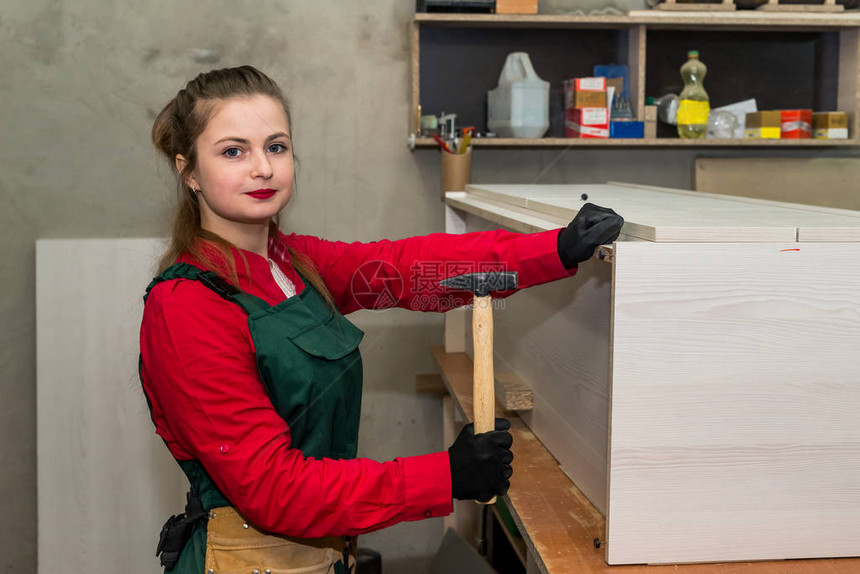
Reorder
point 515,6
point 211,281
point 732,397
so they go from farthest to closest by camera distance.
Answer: point 515,6, point 211,281, point 732,397

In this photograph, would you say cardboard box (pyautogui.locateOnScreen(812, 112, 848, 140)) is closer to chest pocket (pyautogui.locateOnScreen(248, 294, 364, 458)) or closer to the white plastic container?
the white plastic container

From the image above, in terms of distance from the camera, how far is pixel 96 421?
238cm

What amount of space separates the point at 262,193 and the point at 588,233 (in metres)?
0.48

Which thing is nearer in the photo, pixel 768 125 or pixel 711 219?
pixel 711 219

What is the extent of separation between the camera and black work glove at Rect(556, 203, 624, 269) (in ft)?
3.43

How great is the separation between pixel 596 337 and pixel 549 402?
0.32 metres

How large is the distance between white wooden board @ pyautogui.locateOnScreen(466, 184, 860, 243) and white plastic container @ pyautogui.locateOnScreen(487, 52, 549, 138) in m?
0.79

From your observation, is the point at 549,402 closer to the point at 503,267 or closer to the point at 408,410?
the point at 503,267

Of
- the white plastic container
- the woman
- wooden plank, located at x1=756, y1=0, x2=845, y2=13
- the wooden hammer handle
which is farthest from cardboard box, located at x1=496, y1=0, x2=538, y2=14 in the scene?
the wooden hammer handle

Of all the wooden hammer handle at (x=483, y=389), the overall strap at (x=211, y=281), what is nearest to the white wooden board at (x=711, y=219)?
the wooden hammer handle at (x=483, y=389)

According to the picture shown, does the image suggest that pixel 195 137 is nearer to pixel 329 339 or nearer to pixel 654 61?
pixel 329 339

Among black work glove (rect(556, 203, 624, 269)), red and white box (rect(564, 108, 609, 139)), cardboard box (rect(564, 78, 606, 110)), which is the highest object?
cardboard box (rect(564, 78, 606, 110))

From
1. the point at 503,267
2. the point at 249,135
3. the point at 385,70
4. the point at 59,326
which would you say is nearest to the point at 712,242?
the point at 503,267

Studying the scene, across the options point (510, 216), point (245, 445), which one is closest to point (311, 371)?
point (245, 445)
